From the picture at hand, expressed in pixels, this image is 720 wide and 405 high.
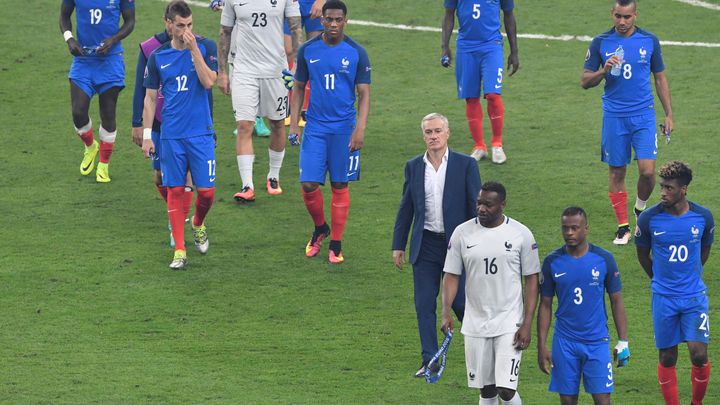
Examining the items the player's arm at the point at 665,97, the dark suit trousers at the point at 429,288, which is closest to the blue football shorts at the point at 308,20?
the player's arm at the point at 665,97

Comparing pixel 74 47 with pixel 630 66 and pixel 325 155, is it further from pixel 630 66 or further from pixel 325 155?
pixel 630 66

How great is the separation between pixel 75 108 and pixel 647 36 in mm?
6812

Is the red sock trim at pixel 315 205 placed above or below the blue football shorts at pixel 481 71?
below

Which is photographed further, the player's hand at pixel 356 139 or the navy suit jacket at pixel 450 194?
the player's hand at pixel 356 139

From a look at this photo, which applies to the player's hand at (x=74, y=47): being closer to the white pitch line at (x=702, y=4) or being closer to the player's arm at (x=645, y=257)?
the player's arm at (x=645, y=257)

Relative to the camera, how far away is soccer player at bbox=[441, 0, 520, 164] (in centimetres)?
1852

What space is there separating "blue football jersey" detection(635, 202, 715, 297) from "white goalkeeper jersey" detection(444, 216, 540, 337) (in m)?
1.20

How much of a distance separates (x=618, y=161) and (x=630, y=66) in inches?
39.7

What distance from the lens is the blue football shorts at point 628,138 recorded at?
52.7 feet

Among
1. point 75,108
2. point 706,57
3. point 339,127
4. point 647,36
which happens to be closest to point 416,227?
point 339,127

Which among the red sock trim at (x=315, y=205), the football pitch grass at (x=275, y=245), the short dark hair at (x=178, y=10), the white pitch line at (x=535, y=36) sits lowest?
the football pitch grass at (x=275, y=245)

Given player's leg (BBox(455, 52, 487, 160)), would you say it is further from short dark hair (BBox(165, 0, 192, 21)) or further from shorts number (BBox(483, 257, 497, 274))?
shorts number (BBox(483, 257, 497, 274))

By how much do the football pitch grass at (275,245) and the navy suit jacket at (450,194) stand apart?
4.37 feet

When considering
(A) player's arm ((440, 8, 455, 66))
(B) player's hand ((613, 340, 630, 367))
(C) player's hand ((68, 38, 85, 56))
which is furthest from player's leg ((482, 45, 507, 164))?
(B) player's hand ((613, 340, 630, 367))
